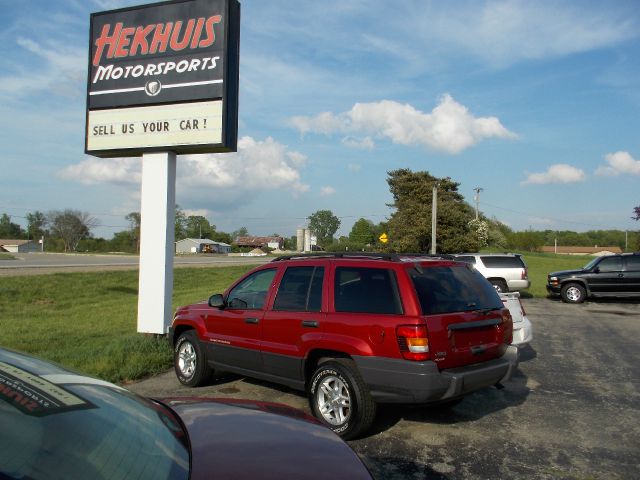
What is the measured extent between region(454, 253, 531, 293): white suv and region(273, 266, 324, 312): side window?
13455 millimetres

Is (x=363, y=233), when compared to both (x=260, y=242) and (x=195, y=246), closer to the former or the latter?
(x=195, y=246)

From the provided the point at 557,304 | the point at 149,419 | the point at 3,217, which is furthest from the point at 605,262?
the point at 3,217

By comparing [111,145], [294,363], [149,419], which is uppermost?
[111,145]

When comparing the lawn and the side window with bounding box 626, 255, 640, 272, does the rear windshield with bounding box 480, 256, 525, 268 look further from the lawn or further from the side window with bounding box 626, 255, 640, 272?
the lawn

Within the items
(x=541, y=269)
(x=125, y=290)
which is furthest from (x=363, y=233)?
(x=125, y=290)

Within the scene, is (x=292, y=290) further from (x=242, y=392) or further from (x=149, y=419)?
(x=149, y=419)

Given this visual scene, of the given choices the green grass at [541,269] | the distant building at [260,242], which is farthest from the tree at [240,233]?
the green grass at [541,269]

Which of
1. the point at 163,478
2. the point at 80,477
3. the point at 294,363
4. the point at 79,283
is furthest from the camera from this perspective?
the point at 79,283

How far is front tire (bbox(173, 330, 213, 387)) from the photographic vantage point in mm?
6746

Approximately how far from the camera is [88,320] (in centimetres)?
1452

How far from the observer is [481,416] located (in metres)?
5.75

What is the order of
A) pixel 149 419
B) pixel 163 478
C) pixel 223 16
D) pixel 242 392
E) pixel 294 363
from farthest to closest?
1. pixel 223 16
2. pixel 242 392
3. pixel 294 363
4. pixel 149 419
5. pixel 163 478

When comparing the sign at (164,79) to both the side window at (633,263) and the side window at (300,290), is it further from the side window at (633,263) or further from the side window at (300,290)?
the side window at (633,263)

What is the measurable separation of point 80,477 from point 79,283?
2260 centimetres
